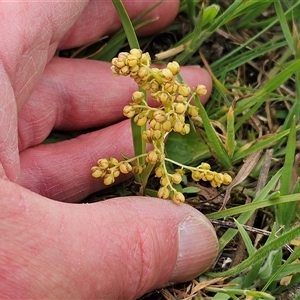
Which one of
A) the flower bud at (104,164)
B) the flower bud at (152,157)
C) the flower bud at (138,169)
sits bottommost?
the flower bud at (138,169)

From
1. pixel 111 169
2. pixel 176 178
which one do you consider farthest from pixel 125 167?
pixel 176 178

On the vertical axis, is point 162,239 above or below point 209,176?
below

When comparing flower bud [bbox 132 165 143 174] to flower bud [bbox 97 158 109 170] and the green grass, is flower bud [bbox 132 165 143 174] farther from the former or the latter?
the green grass

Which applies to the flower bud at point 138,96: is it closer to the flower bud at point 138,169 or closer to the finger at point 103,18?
the flower bud at point 138,169

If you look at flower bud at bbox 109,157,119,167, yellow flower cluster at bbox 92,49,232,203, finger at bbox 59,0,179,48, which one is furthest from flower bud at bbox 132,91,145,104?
finger at bbox 59,0,179,48

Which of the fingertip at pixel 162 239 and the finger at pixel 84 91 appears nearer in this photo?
the fingertip at pixel 162 239

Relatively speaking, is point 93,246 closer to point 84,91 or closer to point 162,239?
point 162,239

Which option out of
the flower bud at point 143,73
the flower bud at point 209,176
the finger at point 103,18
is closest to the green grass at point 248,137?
the finger at point 103,18
